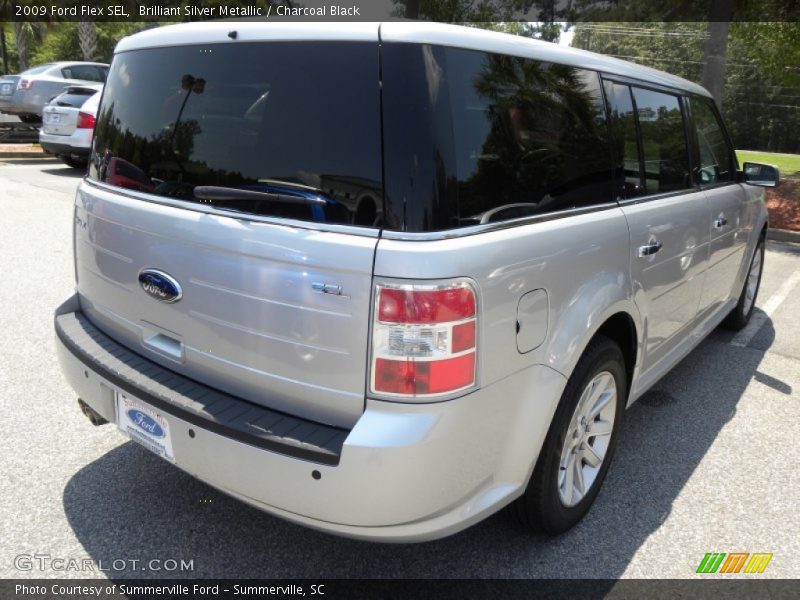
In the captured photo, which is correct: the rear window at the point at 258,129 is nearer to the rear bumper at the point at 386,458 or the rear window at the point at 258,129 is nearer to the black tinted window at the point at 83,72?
the rear bumper at the point at 386,458

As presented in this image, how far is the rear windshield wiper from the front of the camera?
1943mm

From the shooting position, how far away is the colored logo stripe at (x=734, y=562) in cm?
249

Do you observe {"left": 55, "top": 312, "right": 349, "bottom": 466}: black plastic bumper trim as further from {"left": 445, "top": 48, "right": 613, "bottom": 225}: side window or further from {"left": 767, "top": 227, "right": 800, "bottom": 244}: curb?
{"left": 767, "top": 227, "right": 800, "bottom": 244}: curb

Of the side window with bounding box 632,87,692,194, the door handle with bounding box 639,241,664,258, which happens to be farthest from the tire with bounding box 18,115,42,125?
the door handle with bounding box 639,241,664,258

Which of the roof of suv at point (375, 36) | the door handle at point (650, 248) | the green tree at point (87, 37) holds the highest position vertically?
the green tree at point (87, 37)

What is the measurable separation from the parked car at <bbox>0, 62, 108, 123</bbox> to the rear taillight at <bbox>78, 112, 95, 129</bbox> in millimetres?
3260

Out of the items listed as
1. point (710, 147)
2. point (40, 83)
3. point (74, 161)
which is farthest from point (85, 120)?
point (710, 147)

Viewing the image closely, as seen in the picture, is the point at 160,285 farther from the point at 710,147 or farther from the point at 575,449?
the point at 710,147

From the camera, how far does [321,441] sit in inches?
74.1

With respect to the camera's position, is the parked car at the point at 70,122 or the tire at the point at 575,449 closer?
the tire at the point at 575,449

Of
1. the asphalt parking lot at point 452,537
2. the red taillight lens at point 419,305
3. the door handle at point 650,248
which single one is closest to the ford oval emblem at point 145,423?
the asphalt parking lot at point 452,537

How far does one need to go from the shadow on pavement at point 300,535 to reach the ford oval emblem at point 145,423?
1.72 feet

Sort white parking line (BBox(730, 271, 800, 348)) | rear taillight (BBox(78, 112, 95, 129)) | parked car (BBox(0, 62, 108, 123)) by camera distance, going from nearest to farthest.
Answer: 1. white parking line (BBox(730, 271, 800, 348))
2. rear taillight (BBox(78, 112, 95, 129))
3. parked car (BBox(0, 62, 108, 123))

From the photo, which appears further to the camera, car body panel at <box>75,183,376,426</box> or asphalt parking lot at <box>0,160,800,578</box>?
asphalt parking lot at <box>0,160,800,578</box>
